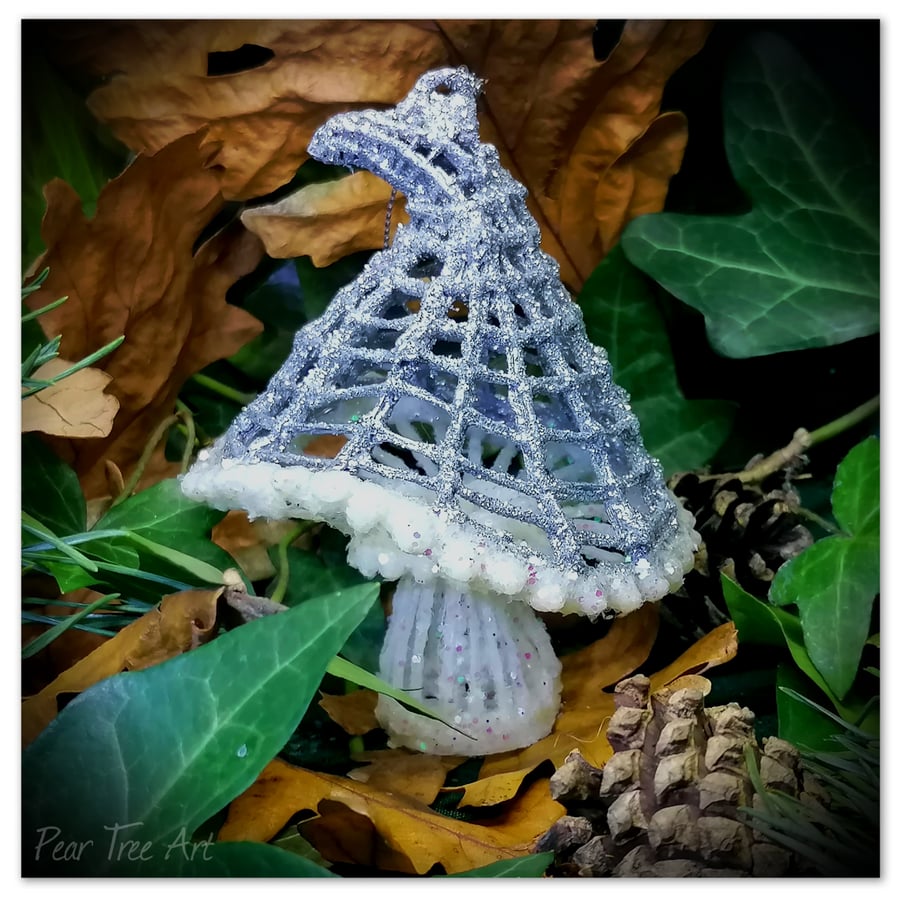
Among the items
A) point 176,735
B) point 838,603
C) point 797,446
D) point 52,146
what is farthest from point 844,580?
point 52,146

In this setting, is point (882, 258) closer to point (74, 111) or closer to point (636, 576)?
point (636, 576)

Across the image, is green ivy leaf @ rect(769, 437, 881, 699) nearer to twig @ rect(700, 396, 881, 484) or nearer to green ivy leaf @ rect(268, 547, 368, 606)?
twig @ rect(700, 396, 881, 484)

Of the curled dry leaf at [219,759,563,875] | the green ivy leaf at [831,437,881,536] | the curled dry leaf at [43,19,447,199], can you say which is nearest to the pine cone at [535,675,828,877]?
the curled dry leaf at [219,759,563,875]

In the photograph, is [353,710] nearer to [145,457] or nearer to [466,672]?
[466,672]

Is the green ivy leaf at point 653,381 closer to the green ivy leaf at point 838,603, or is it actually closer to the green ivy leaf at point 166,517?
the green ivy leaf at point 838,603

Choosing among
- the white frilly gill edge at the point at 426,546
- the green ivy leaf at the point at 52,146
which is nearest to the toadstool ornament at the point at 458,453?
the white frilly gill edge at the point at 426,546

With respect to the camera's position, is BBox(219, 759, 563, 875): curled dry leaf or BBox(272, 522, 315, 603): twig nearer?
BBox(219, 759, 563, 875): curled dry leaf

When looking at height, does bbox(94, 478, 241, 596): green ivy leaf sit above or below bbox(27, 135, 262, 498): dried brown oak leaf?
below
